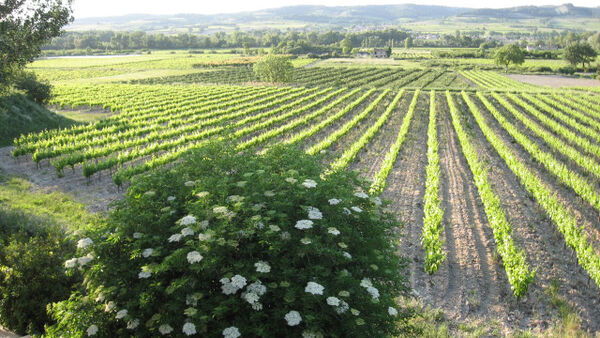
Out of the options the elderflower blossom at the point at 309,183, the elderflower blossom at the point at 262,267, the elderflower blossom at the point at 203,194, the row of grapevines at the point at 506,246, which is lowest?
the row of grapevines at the point at 506,246

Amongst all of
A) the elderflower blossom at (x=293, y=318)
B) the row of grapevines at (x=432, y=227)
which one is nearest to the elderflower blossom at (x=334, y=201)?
the elderflower blossom at (x=293, y=318)

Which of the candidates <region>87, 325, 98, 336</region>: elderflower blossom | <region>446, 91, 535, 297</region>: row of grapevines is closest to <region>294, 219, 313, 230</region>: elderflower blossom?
<region>87, 325, 98, 336</region>: elderflower blossom

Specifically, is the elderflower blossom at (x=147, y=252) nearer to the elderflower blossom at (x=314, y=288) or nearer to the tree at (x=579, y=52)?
the elderflower blossom at (x=314, y=288)

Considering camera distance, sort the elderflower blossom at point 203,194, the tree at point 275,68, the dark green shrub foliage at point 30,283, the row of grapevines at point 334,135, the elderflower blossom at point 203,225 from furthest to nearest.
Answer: the tree at point 275,68, the row of grapevines at point 334,135, the dark green shrub foliage at point 30,283, the elderflower blossom at point 203,194, the elderflower blossom at point 203,225

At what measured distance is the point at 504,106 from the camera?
1550 inches

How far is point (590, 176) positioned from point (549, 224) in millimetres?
7868

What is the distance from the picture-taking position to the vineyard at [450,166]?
10.1 m

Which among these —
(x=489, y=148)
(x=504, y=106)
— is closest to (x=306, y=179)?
(x=489, y=148)

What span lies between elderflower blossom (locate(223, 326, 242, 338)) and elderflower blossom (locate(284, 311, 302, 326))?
61cm

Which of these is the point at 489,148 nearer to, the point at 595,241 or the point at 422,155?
the point at 422,155

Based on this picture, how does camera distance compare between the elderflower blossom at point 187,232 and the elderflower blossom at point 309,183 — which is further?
the elderflower blossom at point 309,183

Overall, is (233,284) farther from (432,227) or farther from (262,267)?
(432,227)

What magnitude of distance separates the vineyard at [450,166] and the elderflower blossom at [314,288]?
327cm

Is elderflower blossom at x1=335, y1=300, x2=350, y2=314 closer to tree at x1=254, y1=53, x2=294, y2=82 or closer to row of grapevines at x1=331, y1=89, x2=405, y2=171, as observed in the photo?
row of grapevines at x1=331, y1=89, x2=405, y2=171
